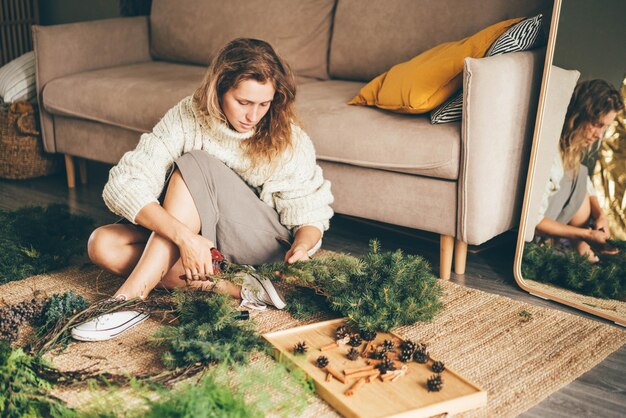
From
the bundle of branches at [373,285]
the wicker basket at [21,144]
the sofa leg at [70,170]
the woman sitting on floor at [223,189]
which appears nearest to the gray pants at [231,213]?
the woman sitting on floor at [223,189]

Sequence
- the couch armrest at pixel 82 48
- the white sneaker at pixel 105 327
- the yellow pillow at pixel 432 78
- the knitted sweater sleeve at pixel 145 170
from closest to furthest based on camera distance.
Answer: the white sneaker at pixel 105 327
the knitted sweater sleeve at pixel 145 170
the yellow pillow at pixel 432 78
the couch armrest at pixel 82 48

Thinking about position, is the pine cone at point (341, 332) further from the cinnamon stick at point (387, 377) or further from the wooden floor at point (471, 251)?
the wooden floor at point (471, 251)

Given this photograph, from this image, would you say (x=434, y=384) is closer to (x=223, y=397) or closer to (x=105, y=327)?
(x=223, y=397)

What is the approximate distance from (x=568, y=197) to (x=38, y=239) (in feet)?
5.85

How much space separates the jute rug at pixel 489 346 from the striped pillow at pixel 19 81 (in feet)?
5.11

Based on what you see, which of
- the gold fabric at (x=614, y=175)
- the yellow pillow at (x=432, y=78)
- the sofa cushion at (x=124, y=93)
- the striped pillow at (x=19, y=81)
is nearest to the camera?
the gold fabric at (x=614, y=175)

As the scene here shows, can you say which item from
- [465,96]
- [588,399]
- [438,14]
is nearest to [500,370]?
[588,399]

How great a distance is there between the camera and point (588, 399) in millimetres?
1581

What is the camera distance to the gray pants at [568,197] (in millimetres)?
2109

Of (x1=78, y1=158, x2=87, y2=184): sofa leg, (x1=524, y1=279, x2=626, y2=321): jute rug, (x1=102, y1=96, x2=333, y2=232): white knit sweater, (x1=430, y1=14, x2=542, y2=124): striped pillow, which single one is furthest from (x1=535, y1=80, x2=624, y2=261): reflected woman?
(x1=78, y1=158, x2=87, y2=184): sofa leg

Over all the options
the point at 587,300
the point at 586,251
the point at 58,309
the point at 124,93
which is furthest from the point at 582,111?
the point at 124,93

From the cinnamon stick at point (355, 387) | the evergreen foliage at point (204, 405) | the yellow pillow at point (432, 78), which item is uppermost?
the yellow pillow at point (432, 78)

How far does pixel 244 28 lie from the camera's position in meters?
3.24

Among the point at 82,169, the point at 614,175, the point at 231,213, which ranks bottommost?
the point at 82,169
